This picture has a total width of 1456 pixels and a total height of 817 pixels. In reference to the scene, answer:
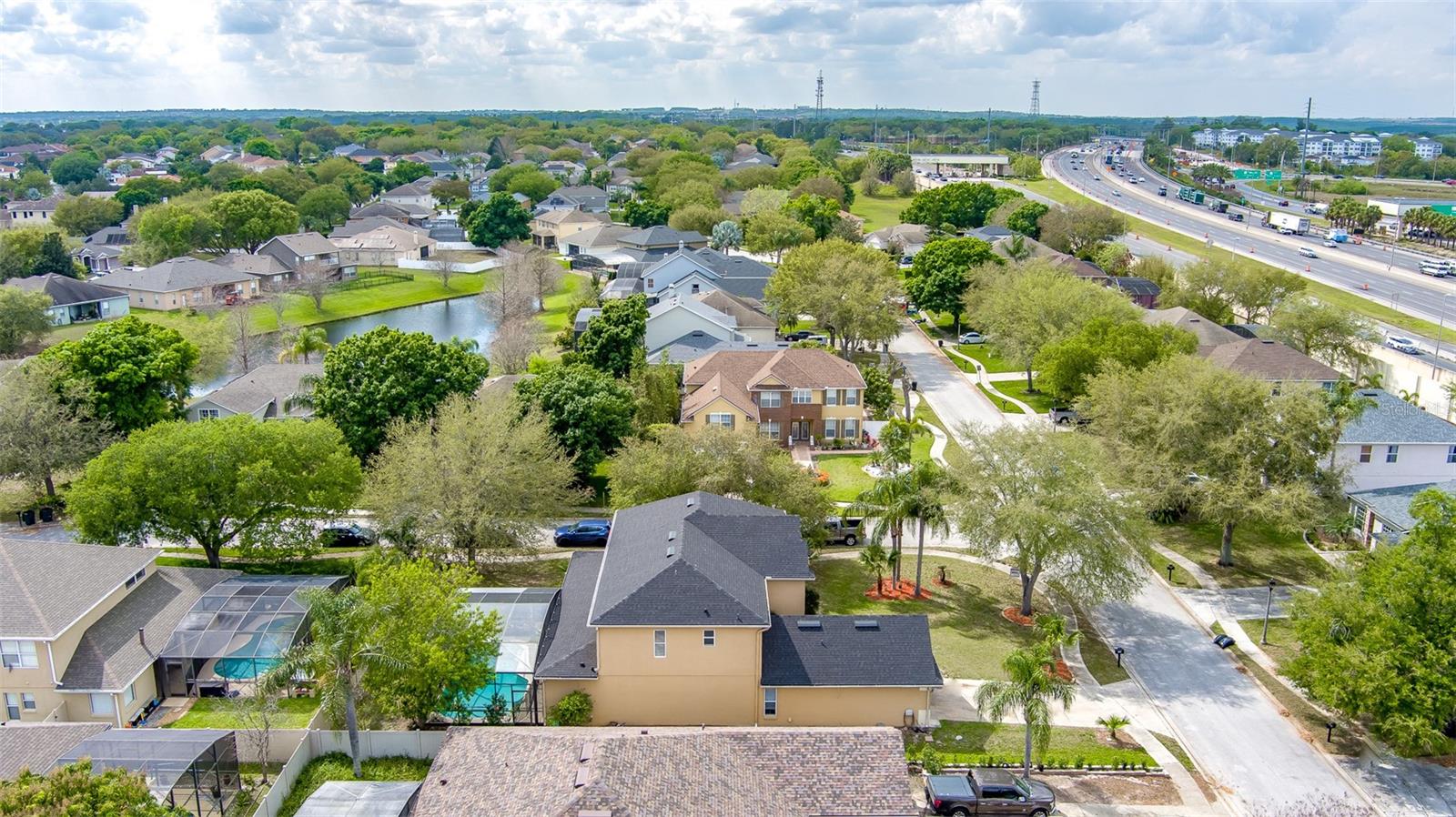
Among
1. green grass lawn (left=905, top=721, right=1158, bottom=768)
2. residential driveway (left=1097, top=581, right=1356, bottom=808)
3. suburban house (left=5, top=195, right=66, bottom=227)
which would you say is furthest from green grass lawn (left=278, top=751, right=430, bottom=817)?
suburban house (left=5, top=195, right=66, bottom=227)

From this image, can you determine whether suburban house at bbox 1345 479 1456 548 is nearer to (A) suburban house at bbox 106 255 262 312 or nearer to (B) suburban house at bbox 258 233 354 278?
(A) suburban house at bbox 106 255 262 312

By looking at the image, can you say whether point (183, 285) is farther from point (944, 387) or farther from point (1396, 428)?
point (1396, 428)

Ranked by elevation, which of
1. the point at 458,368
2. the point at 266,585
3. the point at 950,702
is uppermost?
the point at 458,368

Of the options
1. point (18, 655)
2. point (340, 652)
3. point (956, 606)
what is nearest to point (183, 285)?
point (18, 655)

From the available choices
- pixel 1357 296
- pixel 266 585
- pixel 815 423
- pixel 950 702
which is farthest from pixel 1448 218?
pixel 266 585

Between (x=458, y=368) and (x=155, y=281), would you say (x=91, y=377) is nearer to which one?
(x=458, y=368)
